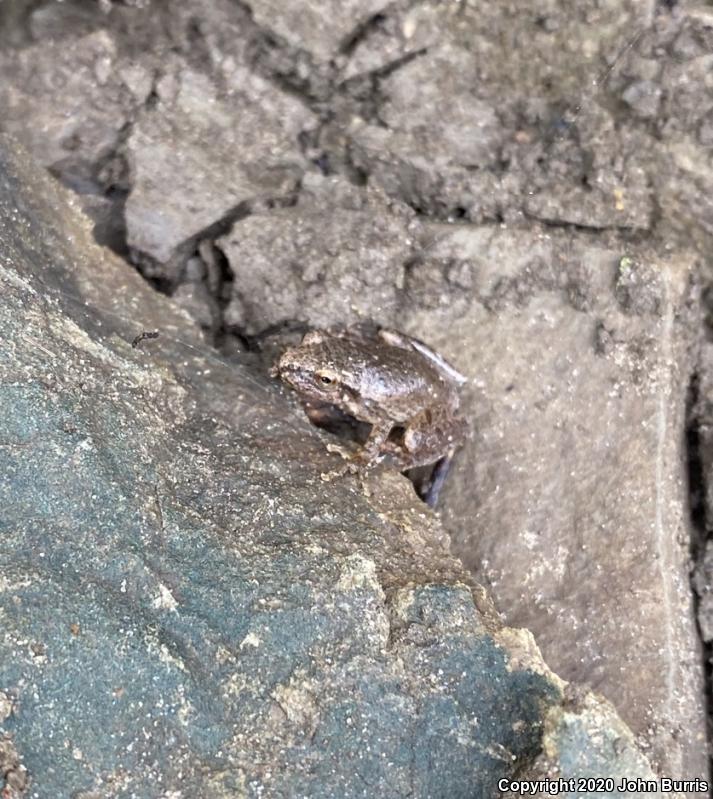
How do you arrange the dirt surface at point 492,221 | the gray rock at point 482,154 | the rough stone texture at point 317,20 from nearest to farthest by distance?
the dirt surface at point 492,221 < the gray rock at point 482,154 < the rough stone texture at point 317,20

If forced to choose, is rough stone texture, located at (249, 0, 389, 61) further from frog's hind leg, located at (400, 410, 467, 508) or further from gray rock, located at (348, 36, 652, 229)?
frog's hind leg, located at (400, 410, 467, 508)

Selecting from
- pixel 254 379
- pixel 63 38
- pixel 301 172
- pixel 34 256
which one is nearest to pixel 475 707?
pixel 254 379

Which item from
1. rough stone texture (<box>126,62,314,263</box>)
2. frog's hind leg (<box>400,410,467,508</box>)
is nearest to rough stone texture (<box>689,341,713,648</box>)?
frog's hind leg (<box>400,410,467,508</box>)

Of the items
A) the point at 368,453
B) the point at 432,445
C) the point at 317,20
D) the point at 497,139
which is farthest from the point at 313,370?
the point at 317,20

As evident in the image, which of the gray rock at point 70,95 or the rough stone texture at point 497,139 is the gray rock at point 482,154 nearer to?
the rough stone texture at point 497,139

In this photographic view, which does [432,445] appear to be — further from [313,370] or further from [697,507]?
[697,507]

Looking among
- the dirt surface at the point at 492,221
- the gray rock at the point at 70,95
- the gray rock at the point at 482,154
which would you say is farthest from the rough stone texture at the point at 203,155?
the gray rock at the point at 482,154
